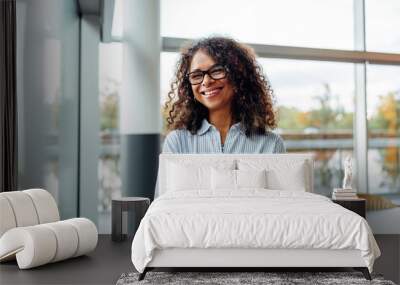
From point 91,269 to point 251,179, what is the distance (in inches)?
69.3

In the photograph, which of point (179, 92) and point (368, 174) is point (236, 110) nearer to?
point (179, 92)

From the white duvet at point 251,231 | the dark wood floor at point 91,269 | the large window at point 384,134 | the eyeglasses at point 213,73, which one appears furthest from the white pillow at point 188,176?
the large window at point 384,134

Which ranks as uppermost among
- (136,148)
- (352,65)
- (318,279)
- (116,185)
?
(352,65)

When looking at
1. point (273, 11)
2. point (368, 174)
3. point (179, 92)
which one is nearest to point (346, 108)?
point (368, 174)

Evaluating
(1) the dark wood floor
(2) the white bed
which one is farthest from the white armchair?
(2) the white bed

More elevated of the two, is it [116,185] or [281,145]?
[281,145]

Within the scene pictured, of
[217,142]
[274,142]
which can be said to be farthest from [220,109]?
[274,142]

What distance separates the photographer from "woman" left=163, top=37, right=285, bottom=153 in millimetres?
6305

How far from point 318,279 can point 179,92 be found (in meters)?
2.97

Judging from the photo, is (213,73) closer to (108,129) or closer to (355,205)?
(108,129)

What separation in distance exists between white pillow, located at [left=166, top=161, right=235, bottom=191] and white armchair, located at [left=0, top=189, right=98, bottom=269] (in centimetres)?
100

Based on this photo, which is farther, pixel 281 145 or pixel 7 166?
pixel 281 145

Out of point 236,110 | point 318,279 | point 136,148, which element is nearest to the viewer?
point 318,279

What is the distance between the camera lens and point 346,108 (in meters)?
7.03
